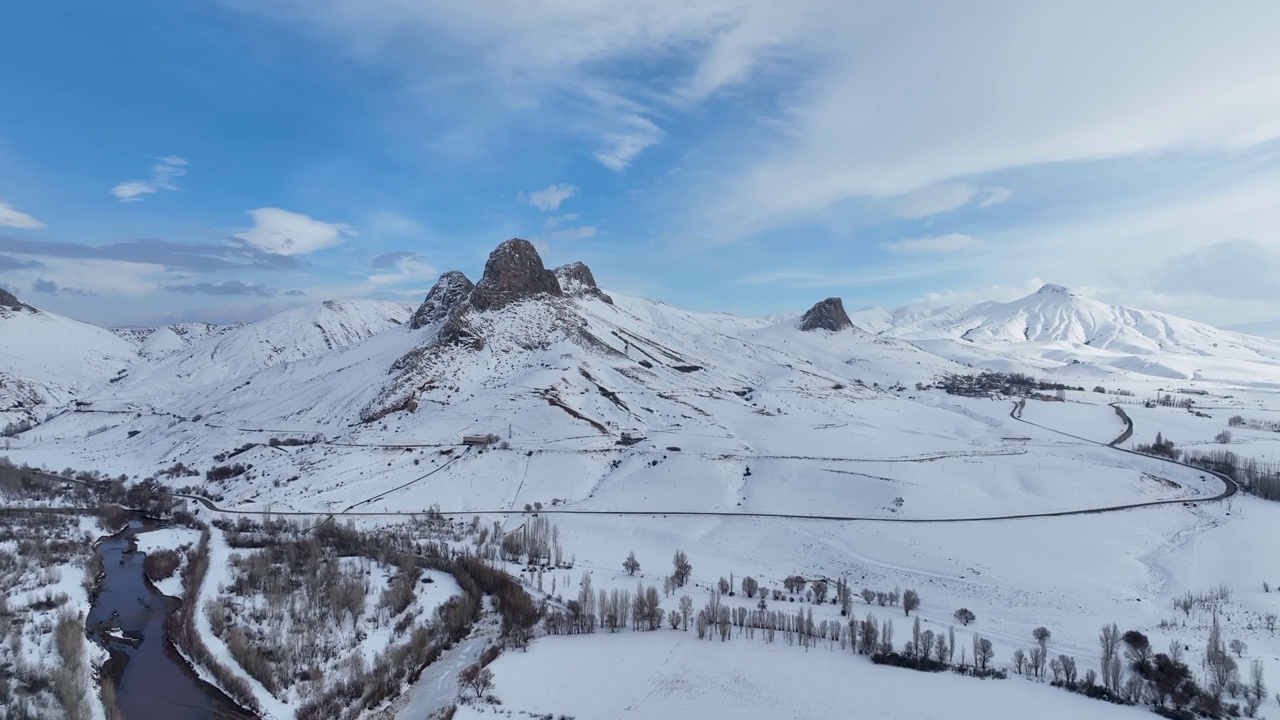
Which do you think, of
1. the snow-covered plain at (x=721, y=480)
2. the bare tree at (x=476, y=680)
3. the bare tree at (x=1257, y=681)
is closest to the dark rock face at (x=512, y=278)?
the snow-covered plain at (x=721, y=480)

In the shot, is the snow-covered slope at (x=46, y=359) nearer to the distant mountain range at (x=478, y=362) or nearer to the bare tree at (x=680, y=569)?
the distant mountain range at (x=478, y=362)

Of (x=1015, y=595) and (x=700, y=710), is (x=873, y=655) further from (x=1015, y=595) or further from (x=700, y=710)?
(x=1015, y=595)

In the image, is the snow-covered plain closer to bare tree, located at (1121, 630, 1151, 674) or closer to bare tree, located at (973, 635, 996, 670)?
bare tree, located at (973, 635, 996, 670)

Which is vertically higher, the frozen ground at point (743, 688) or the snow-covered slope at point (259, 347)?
the snow-covered slope at point (259, 347)

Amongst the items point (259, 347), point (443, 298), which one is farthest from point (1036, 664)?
point (259, 347)

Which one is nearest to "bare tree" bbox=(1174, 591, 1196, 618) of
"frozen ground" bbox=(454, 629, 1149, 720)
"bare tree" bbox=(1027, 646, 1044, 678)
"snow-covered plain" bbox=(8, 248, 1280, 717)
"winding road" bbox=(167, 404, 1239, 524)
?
"snow-covered plain" bbox=(8, 248, 1280, 717)

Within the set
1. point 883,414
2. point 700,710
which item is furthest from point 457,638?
point 883,414
